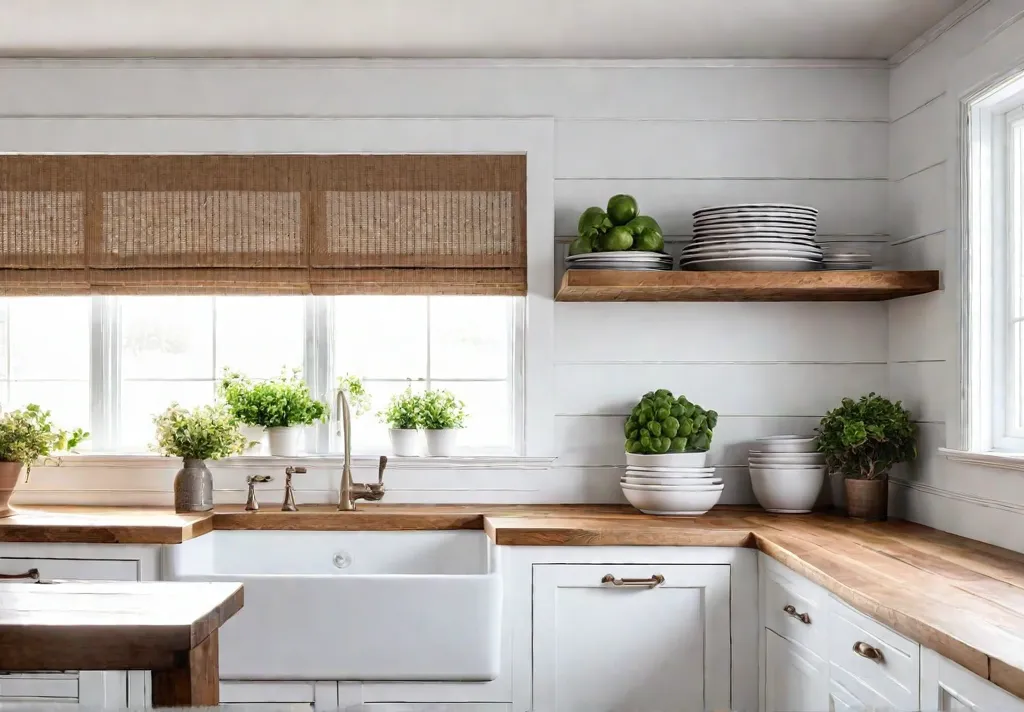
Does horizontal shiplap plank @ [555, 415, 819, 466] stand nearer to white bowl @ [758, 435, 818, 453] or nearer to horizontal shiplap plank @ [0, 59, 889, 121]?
white bowl @ [758, 435, 818, 453]

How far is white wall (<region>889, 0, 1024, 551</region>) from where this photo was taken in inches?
98.5

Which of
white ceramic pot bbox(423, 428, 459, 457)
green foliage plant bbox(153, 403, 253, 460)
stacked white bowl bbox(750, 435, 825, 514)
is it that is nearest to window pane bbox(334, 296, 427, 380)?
white ceramic pot bbox(423, 428, 459, 457)

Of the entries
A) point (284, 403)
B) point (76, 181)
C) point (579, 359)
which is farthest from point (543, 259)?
point (76, 181)

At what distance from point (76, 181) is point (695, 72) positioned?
2129 millimetres

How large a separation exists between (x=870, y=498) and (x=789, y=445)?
29cm

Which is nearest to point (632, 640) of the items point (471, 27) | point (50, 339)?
point (471, 27)

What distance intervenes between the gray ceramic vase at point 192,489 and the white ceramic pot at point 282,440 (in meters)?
0.27

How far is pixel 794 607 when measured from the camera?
224 centimetres

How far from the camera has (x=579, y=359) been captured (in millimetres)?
3188

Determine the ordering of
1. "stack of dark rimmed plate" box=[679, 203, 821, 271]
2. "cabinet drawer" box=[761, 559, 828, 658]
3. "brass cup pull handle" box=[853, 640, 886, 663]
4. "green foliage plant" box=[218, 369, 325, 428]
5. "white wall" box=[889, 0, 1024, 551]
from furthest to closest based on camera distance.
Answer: "green foliage plant" box=[218, 369, 325, 428]
"stack of dark rimmed plate" box=[679, 203, 821, 271]
"white wall" box=[889, 0, 1024, 551]
"cabinet drawer" box=[761, 559, 828, 658]
"brass cup pull handle" box=[853, 640, 886, 663]

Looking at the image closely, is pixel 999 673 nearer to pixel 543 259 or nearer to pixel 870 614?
pixel 870 614

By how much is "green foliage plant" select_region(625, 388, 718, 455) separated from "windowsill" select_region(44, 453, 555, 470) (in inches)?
13.8

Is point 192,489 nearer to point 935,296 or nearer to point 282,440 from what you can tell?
point 282,440

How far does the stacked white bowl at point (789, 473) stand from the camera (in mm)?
2961
